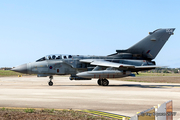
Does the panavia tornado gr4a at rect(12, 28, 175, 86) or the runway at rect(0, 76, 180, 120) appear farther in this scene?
the panavia tornado gr4a at rect(12, 28, 175, 86)

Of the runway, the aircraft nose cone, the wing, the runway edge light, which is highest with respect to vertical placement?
the wing

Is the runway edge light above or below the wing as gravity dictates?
below

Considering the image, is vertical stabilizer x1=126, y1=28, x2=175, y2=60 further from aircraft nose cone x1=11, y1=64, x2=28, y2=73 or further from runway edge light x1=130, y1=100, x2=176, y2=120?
runway edge light x1=130, y1=100, x2=176, y2=120

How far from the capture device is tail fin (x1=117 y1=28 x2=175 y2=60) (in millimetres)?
26562

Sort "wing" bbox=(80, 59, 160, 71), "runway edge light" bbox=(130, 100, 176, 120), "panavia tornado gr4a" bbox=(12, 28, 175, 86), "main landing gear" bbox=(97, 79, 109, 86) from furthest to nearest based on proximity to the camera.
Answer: "main landing gear" bbox=(97, 79, 109, 86) < "panavia tornado gr4a" bbox=(12, 28, 175, 86) < "wing" bbox=(80, 59, 160, 71) < "runway edge light" bbox=(130, 100, 176, 120)

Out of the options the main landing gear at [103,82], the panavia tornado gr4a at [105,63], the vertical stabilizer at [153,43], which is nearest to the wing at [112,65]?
the panavia tornado gr4a at [105,63]

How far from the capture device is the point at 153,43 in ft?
87.3

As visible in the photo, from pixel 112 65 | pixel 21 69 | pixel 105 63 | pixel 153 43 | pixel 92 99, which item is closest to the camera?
pixel 92 99

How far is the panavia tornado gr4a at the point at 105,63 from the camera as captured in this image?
2436 centimetres

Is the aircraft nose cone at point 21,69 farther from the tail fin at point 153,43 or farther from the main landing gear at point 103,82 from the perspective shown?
the tail fin at point 153,43

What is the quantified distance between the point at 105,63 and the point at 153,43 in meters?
6.43

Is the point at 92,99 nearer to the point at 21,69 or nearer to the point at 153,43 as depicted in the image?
the point at 21,69

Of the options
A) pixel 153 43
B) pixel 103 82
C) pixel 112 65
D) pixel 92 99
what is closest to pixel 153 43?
pixel 153 43

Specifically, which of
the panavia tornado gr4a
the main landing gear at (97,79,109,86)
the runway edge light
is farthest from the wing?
the runway edge light
